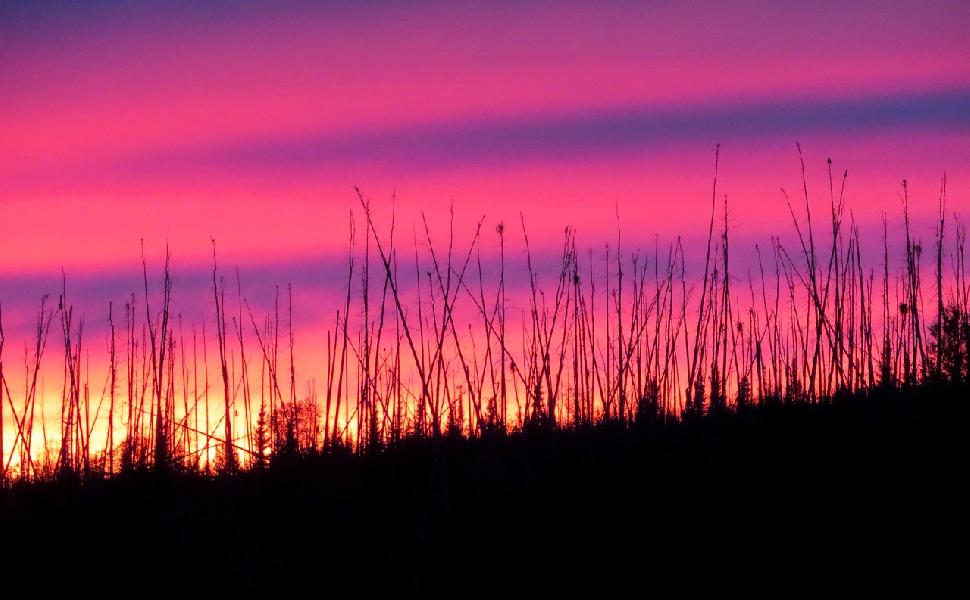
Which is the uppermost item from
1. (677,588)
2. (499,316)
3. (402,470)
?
(499,316)

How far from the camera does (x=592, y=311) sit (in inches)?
165

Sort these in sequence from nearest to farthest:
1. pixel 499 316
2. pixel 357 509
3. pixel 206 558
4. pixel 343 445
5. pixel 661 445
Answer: pixel 206 558 < pixel 357 509 < pixel 661 445 < pixel 499 316 < pixel 343 445

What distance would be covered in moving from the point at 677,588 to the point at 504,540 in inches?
22.9

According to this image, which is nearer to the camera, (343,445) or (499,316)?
(499,316)

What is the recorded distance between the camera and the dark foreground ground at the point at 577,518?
2.43 metres

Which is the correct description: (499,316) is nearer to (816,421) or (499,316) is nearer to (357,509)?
(357,509)

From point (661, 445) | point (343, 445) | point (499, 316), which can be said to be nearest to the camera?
point (661, 445)

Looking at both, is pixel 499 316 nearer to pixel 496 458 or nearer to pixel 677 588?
pixel 496 458

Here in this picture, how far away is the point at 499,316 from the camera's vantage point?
3.77 metres

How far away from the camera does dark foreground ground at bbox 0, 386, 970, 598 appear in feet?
7.98

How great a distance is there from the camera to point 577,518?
9.37ft

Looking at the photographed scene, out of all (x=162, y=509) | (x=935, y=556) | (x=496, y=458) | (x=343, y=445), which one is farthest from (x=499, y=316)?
(x=935, y=556)

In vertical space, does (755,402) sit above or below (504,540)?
above

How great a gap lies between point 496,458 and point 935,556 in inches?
60.9
